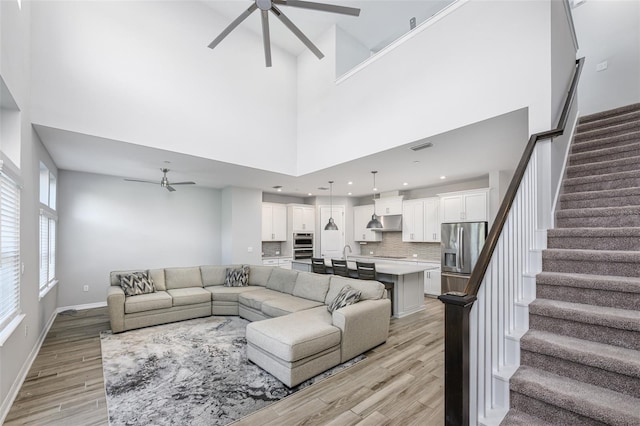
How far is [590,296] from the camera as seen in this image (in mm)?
2031

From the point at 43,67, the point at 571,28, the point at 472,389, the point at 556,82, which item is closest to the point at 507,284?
the point at 472,389

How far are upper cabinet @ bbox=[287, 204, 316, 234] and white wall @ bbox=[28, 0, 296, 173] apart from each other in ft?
9.84

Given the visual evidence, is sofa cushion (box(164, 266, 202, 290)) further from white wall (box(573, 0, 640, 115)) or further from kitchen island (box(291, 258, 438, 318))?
white wall (box(573, 0, 640, 115))

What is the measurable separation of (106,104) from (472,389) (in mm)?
4882

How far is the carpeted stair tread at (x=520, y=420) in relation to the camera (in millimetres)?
1595

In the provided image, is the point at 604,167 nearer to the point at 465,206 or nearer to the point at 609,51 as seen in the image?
the point at 465,206

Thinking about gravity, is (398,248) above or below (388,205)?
below

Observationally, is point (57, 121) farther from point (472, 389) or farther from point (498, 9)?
point (498, 9)

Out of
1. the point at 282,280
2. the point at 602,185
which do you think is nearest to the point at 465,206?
the point at 602,185

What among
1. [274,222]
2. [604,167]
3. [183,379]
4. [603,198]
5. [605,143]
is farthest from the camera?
[274,222]

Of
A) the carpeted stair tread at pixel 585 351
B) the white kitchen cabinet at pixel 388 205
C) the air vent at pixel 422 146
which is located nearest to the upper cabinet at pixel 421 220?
the white kitchen cabinet at pixel 388 205

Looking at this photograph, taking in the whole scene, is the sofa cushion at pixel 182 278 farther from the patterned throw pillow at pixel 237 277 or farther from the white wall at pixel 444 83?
the white wall at pixel 444 83

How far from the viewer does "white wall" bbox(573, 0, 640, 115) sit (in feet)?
16.9

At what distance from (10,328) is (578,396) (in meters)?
4.23
